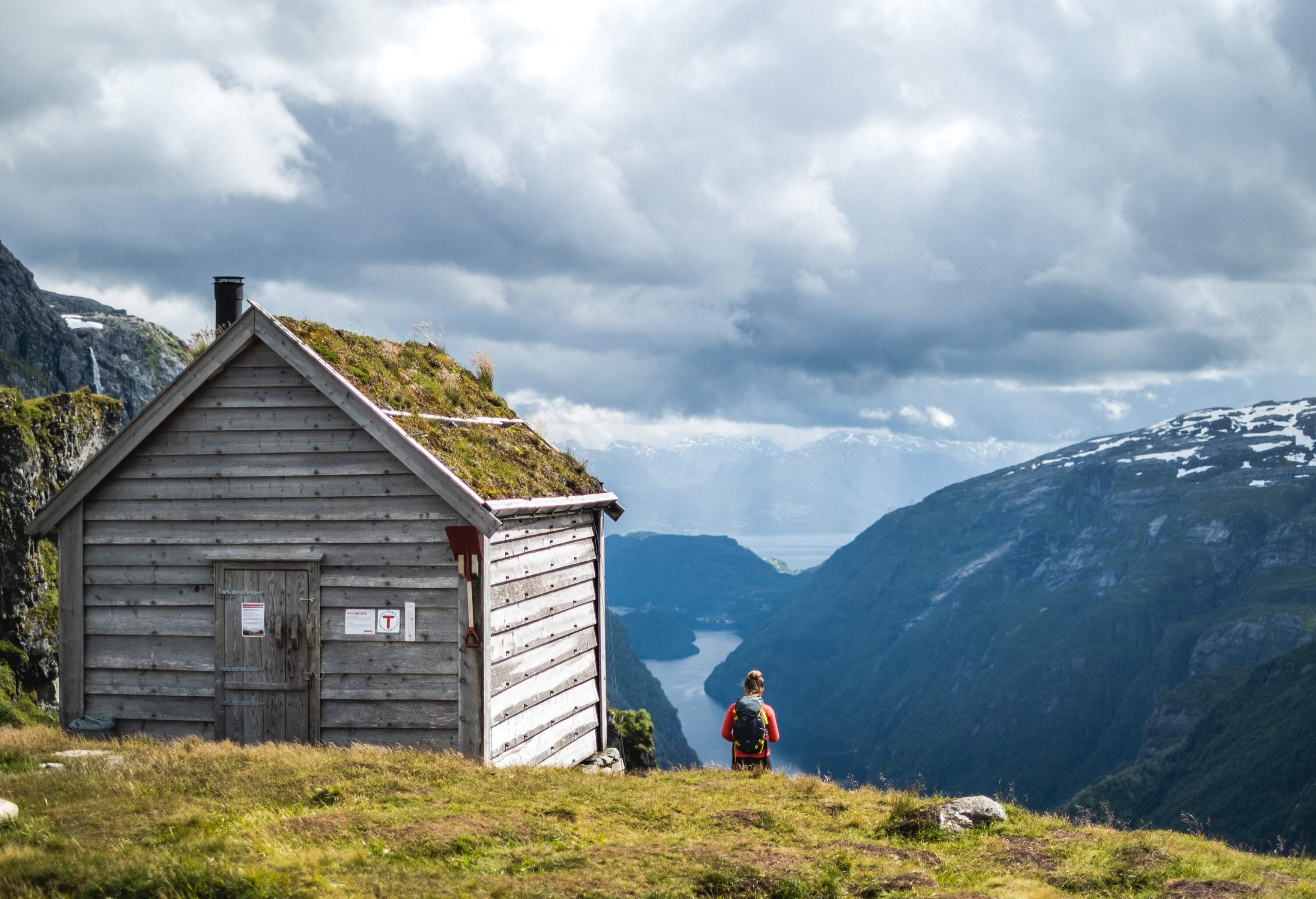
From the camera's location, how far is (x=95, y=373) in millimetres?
117438

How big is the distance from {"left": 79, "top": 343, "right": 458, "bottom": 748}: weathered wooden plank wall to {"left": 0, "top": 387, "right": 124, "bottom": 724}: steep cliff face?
1167 cm

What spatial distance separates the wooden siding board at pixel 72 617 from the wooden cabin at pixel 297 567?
32mm

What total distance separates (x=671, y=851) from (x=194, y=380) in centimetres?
1032

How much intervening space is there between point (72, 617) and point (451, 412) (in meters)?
6.64

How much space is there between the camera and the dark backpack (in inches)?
592

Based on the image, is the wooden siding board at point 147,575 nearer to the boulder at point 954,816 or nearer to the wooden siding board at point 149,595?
the wooden siding board at point 149,595

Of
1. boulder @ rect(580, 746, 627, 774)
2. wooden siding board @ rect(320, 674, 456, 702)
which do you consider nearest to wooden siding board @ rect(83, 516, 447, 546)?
wooden siding board @ rect(320, 674, 456, 702)

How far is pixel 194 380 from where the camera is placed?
50.7ft

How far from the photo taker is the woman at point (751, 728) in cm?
1504

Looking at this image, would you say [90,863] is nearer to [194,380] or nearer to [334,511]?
[334,511]

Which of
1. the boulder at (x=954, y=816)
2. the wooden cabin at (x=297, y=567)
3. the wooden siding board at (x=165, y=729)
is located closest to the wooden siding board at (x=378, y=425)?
the wooden cabin at (x=297, y=567)

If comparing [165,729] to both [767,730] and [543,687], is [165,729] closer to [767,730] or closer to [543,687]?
[543,687]

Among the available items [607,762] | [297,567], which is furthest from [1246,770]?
[297,567]

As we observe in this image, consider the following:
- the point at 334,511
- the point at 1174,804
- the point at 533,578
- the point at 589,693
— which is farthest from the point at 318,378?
the point at 1174,804
